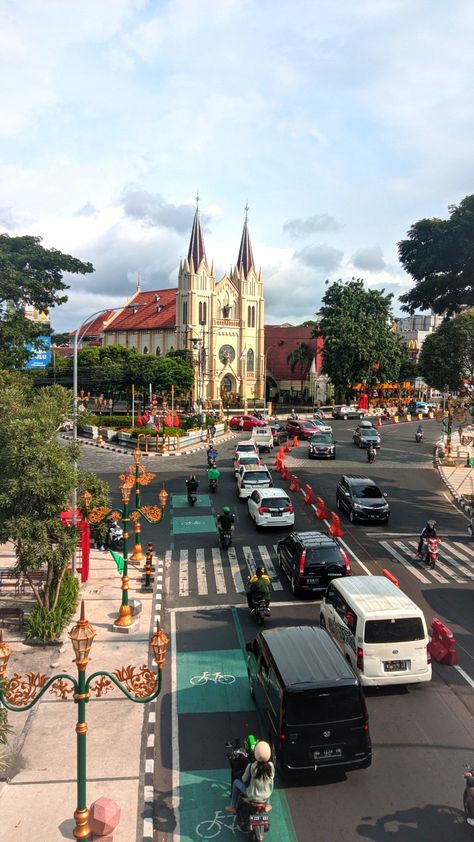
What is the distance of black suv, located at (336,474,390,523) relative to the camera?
25453 millimetres

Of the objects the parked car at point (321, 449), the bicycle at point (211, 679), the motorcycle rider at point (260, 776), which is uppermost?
the parked car at point (321, 449)

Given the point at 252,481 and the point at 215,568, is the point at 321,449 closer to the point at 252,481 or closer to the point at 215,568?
the point at 252,481

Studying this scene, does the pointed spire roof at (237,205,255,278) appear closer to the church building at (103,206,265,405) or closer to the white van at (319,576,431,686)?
the church building at (103,206,265,405)

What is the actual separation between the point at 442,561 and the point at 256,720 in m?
11.9

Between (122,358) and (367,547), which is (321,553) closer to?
(367,547)

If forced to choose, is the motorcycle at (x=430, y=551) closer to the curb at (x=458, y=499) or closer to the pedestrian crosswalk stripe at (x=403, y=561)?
the pedestrian crosswalk stripe at (x=403, y=561)

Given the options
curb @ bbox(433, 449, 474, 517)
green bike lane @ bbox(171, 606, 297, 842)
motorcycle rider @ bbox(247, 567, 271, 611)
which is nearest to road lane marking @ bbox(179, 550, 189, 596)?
green bike lane @ bbox(171, 606, 297, 842)

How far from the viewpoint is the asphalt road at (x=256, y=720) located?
28.7 ft

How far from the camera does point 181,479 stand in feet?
116

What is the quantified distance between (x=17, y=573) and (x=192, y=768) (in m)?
6.75

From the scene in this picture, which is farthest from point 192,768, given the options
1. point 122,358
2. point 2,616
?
point 122,358

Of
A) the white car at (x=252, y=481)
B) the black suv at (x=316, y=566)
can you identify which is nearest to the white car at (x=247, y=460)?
the white car at (x=252, y=481)

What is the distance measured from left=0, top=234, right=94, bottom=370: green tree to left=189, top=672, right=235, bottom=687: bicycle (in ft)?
74.2

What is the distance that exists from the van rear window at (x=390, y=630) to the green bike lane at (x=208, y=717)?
262 centimetres
